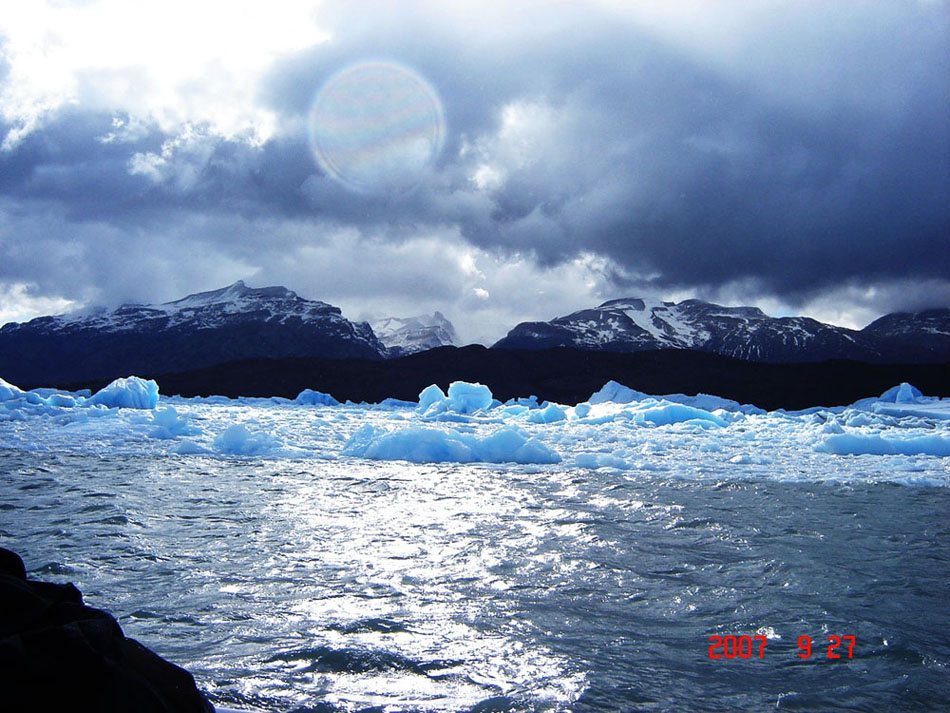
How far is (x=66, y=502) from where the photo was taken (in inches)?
338

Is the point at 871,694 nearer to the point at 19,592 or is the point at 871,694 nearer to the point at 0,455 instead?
the point at 19,592

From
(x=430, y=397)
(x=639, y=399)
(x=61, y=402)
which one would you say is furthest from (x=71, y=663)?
(x=639, y=399)

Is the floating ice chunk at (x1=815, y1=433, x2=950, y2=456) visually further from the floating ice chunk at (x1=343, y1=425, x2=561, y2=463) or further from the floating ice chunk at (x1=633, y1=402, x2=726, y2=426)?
the floating ice chunk at (x1=633, y1=402, x2=726, y2=426)

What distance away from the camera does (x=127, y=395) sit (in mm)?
30953

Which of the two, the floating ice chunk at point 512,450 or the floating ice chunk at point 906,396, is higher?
the floating ice chunk at point 906,396

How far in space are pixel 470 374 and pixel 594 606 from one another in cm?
7567

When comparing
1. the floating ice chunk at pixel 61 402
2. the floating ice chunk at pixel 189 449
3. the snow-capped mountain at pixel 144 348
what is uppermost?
the snow-capped mountain at pixel 144 348

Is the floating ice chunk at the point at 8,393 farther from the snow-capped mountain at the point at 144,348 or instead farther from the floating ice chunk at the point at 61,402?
the snow-capped mountain at the point at 144,348

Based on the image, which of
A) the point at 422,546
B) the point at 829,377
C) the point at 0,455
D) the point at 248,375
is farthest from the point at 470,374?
the point at 422,546

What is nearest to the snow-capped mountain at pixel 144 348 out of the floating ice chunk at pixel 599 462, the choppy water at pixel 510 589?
the floating ice chunk at pixel 599 462

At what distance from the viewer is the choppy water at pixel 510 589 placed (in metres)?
3.51
